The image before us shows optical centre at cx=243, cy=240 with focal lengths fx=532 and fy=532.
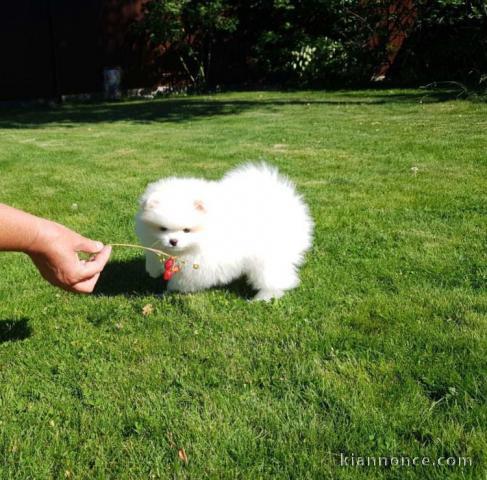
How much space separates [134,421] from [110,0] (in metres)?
16.9

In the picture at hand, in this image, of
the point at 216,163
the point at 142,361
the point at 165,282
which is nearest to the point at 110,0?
the point at 216,163

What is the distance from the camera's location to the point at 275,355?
2904 mm

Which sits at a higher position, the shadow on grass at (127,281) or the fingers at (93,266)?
the fingers at (93,266)

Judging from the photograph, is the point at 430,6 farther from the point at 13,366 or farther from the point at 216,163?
the point at 13,366

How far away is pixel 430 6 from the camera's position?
52.3ft

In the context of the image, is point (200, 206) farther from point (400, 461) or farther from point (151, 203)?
point (400, 461)

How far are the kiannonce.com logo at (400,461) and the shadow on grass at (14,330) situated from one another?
6.77ft

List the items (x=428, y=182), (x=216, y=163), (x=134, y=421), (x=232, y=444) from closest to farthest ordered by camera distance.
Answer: (x=232, y=444) → (x=134, y=421) → (x=428, y=182) → (x=216, y=163)

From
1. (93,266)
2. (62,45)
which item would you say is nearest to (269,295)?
(93,266)

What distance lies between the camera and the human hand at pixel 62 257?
212 cm

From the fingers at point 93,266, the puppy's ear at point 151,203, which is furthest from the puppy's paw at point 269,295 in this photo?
the fingers at point 93,266

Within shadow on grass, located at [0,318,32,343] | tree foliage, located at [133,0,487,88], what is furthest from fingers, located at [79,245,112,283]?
tree foliage, located at [133,0,487,88]

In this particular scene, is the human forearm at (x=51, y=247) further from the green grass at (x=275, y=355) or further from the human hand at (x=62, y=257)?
the green grass at (x=275, y=355)

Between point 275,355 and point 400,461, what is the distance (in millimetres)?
934
